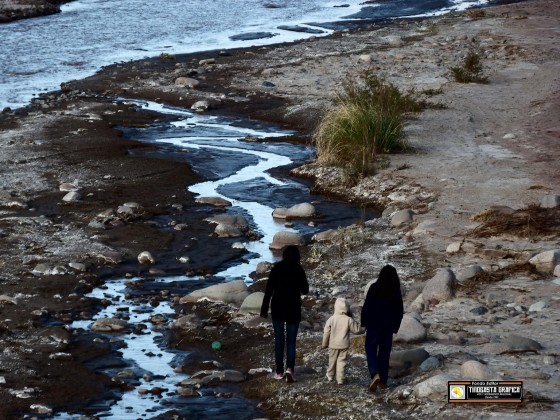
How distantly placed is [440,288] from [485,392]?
3.51 meters

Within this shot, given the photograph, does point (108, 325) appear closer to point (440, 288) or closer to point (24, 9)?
point (440, 288)

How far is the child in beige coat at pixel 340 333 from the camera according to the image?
34.0 ft

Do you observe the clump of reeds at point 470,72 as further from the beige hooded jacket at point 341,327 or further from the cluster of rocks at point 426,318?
the beige hooded jacket at point 341,327

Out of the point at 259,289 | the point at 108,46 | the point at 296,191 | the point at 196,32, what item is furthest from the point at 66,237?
the point at 196,32

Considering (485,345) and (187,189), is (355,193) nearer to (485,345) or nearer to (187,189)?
(187,189)

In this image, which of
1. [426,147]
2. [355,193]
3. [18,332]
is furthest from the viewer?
[426,147]

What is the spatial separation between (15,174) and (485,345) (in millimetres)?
11521

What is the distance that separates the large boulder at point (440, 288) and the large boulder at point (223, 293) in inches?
90.9

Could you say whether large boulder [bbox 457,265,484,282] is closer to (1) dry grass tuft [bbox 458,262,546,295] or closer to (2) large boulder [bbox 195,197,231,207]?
(1) dry grass tuft [bbox 458,262,546,295]

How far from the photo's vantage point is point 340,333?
10391 millimetres

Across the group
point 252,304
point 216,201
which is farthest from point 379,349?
point 216,201

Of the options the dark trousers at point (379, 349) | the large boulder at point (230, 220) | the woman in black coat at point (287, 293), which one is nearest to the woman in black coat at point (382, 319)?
the dark trousers at point (379, 349)

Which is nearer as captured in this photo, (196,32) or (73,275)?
(73,275)

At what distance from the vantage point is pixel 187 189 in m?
19.8
